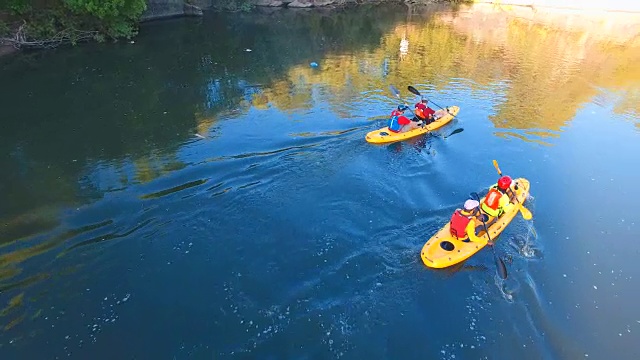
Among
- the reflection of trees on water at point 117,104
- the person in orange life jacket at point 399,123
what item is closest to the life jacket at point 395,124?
the person in orange life jacket at point 399,123

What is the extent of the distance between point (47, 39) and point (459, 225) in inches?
847

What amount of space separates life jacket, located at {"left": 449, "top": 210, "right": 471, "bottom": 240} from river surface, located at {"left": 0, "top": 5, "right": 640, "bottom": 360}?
534 millimetres

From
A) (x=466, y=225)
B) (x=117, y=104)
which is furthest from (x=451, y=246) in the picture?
(x=117, y=104)

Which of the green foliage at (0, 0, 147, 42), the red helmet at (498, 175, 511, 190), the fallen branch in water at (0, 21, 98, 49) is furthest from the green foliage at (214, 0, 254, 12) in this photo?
the red helmet at (498, 175, 511, 190)

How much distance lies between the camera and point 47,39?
808 inches

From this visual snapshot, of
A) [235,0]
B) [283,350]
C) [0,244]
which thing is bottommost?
[283,350]

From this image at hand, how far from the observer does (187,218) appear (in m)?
8.88

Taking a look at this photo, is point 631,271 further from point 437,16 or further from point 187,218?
point 437,16

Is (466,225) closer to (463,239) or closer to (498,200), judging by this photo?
(463,239)

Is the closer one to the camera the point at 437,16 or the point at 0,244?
the point at 0,244

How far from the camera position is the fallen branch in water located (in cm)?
1967

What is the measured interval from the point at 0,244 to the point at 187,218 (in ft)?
11.1

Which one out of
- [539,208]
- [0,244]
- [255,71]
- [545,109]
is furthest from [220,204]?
[545,109]

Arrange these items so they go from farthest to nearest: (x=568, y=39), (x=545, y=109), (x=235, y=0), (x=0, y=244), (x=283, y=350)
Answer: (x=235, y=0) → (x=568, y=39) → (x=545, y=109) → (x=0, y=244) → (x=283, y=350)
